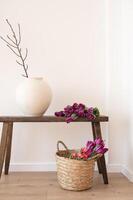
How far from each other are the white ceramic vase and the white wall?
0.26 meters

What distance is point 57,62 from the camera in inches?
82.9

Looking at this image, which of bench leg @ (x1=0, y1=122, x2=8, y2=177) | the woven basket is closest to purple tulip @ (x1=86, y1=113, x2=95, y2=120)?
the woven basket

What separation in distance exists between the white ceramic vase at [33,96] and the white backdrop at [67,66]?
26 cm

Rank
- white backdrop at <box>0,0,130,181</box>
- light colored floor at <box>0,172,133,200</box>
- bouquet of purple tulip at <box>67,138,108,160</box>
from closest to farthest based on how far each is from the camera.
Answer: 1. light colored floor at <box>0,172,133,200</box>
2. bouquet of purple tulip at <box>67,138,108,160</box>
3. white backdrop at <box>0,0,130,181</box>

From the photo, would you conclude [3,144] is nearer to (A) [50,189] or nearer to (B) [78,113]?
(A) [50,189]

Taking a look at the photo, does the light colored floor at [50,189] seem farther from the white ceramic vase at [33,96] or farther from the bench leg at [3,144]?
the white ceramic vase at [33,96]

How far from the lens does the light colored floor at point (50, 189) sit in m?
1.51

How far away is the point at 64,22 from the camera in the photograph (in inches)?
82.9

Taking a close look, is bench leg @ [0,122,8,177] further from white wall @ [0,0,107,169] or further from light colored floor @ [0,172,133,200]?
white wall @ [0,0,107,169]

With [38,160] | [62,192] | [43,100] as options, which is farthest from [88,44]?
[62,192]

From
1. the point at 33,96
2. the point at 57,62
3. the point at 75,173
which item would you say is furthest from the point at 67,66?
the point at 75,173

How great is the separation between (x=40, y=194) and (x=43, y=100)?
2.05ft

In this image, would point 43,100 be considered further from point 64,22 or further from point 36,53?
point 64,22

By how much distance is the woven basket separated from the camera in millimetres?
1584
